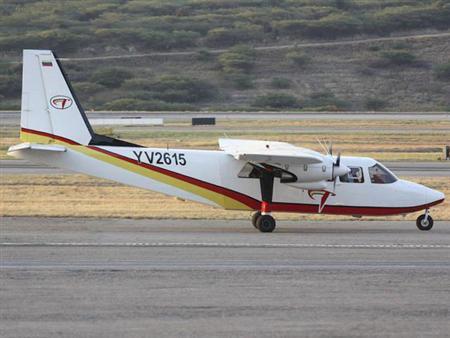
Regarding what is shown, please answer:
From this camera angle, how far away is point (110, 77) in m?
89.5

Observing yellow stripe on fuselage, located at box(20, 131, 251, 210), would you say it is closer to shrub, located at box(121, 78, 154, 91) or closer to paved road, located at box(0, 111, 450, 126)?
paved road, located at box(0, 111, 450, 126)

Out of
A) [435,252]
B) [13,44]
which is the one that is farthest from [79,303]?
[13,44]

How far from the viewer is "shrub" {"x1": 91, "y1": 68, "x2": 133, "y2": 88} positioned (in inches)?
3519

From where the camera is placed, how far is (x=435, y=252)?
67.6ft

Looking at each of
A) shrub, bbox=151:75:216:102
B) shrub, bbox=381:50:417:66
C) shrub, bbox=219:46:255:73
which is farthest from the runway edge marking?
shrub, bbox=381:50:417:66

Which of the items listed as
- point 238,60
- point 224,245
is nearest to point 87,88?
point 238,60

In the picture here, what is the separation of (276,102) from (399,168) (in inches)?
1820

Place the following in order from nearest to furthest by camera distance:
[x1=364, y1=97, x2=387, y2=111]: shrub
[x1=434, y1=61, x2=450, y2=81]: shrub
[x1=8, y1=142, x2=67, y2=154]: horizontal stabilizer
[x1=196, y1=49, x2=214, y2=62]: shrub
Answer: [x1=8, y1=142, x2=67, y2=154]: horizontal stabilizer < [x1=364, y1=97, x2=387, y2=111]: shrub < [x1=434, y1=61, x2=450, y2=81]: shrub < [x1=196, y1=49, x2=214, y2=62]: shrub

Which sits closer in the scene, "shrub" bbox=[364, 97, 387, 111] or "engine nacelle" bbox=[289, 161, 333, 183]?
"engine nacelle" bbox=[289, 161, 333, 183]

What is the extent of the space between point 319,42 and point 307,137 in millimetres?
51192

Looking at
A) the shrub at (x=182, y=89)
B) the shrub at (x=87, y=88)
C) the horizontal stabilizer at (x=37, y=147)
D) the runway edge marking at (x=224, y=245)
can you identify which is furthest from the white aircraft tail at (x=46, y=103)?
the shrub at (x=182, y=89)

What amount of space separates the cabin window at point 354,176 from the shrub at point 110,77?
66.3 meters

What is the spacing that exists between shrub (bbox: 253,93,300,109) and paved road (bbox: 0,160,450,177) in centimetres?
4312

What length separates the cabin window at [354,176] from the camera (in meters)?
24.7
